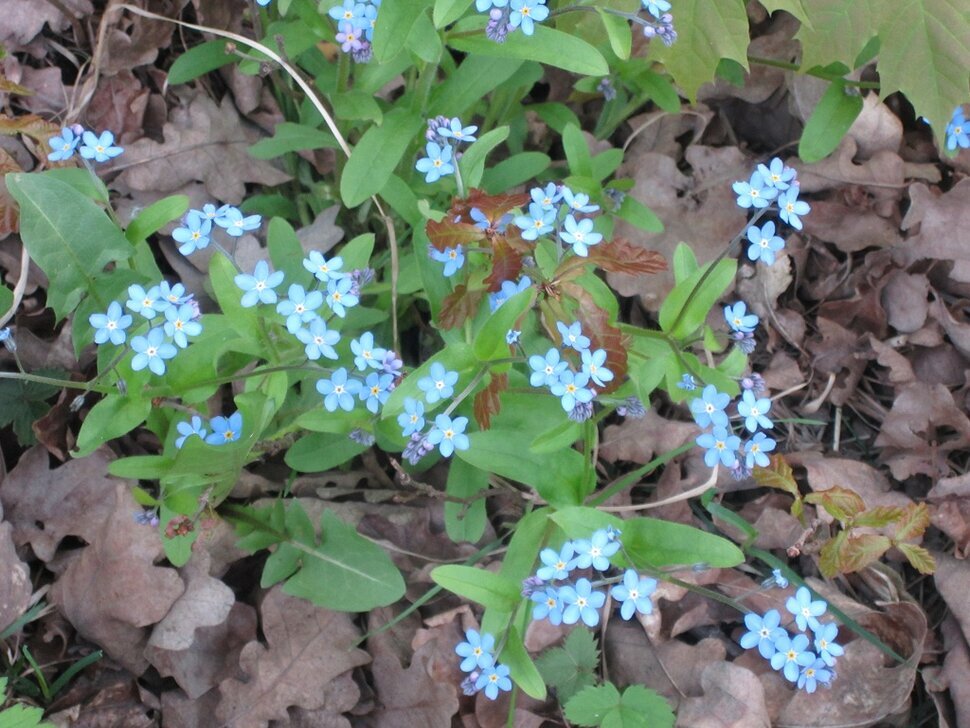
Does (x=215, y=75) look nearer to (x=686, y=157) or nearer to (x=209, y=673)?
(x=686, y=157)

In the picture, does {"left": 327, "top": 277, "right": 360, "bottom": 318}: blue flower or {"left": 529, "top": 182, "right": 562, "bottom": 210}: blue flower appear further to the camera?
{"left": 529, "top": 182, "right": 562, "bottom": 210}: blue flower

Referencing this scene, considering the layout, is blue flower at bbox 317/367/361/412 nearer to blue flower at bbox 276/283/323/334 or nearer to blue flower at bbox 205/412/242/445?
blue flower at bbox 276/283/323/334

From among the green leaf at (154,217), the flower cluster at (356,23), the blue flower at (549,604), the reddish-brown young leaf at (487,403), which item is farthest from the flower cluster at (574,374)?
the green leaf at (154,217)

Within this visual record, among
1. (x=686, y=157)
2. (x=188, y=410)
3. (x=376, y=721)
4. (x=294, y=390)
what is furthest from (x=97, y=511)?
(x=686, y=157)

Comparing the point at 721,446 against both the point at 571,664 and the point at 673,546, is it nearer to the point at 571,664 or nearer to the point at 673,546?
the point at 673,546

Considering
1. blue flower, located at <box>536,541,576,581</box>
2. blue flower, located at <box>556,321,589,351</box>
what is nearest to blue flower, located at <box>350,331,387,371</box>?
blue flower, located at <box>556,321,589,351</box>

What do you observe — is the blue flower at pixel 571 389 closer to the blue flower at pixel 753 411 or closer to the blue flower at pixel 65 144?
the blue flower at pixel 753 411

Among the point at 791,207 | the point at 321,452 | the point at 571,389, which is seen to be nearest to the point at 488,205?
the point at 571,389
